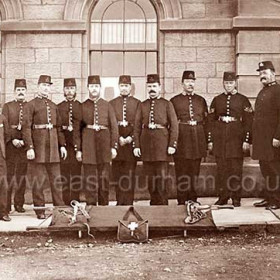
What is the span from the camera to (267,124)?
8.31 m

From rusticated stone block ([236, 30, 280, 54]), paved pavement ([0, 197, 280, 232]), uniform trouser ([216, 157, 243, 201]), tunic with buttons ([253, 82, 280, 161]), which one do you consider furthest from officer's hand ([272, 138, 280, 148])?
rusticated stone block ([236, 30, 280, 54])

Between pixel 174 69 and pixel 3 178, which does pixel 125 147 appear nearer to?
pixel 3 178

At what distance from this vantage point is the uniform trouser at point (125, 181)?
27.9 feet

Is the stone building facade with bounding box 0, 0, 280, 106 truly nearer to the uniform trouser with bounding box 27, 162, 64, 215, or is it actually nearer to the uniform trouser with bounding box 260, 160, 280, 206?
the uniform trouser with bounding box 260, 160, 280, 206

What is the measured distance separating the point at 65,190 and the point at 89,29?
2.79m

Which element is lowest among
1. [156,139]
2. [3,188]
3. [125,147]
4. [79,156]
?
[3,188]

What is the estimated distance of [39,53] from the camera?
984cm

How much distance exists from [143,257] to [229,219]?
6.09 feet

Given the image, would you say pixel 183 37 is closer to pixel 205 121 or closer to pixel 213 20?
pixel 213 20

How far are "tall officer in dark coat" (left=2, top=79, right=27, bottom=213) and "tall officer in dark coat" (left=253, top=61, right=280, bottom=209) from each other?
3145 millimetres

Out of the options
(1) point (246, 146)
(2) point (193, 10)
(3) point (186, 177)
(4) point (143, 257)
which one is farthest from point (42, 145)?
(2) point (193, 10)

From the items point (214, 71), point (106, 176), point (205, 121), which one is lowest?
point (106, 176)

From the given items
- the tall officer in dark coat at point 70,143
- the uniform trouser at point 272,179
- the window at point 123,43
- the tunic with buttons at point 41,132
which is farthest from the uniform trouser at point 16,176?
the uniform trouser at point 272,179

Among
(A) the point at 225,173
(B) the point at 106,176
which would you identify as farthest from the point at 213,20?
(B) the point at 106,176
